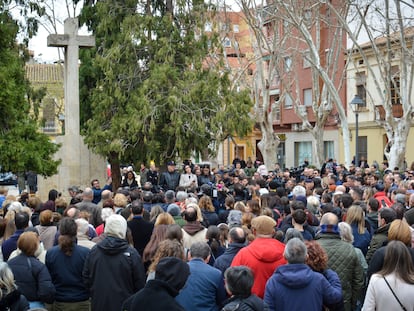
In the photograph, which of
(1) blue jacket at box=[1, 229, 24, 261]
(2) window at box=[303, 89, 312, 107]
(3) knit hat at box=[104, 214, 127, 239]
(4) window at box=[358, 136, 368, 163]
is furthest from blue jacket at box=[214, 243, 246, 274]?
(2) window at box=[303, 89, 312, 107]

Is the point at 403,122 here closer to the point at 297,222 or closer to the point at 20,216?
the point at 297,222

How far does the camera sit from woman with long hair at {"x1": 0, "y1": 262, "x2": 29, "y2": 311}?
511cm

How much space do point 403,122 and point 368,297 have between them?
68.0ft

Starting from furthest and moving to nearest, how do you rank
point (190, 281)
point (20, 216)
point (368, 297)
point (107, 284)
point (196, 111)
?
point (196, 111) → point (20, 216) → point (107, 284) → point (190, 281) → point (368, 297)

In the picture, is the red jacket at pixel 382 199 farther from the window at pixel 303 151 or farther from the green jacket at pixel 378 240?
the window at pixel 303 151

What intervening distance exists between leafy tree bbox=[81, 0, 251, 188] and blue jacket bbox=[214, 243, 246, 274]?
553 inches

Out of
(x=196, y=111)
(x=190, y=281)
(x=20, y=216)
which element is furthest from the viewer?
(x=196, y=111)

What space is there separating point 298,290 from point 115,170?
18.4 metres

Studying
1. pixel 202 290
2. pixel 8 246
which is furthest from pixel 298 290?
pixel 8 246

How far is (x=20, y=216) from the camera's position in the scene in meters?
7.85

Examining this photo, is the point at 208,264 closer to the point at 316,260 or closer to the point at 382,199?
the point at 316,260

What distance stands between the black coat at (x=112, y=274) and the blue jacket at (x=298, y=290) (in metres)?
1.62

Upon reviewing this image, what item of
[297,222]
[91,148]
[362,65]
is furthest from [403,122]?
[297,222]

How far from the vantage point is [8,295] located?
5.14m
